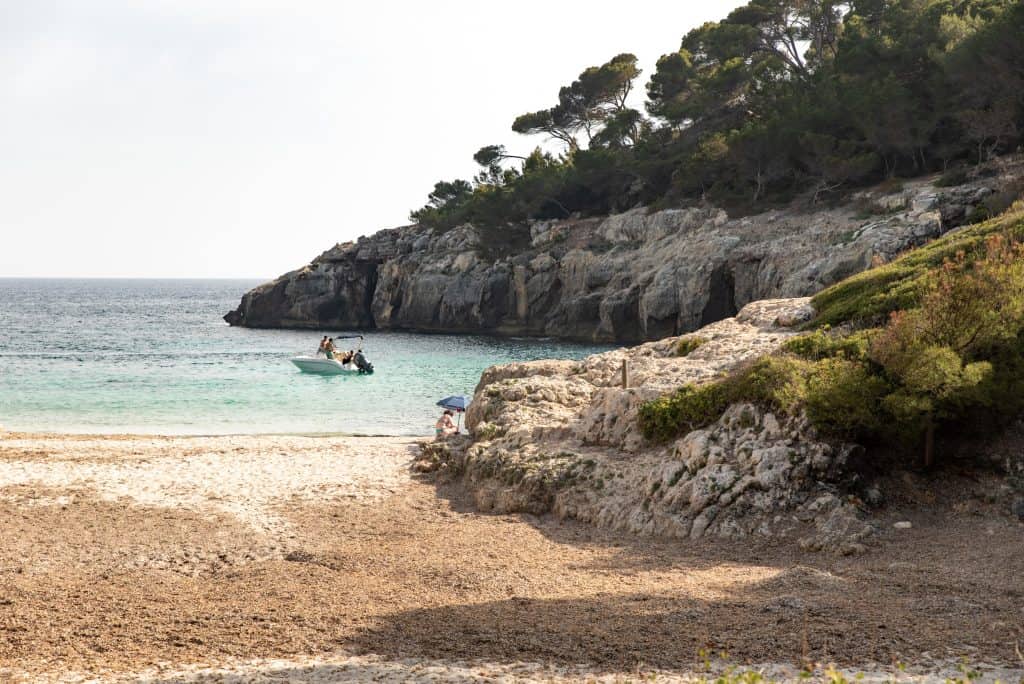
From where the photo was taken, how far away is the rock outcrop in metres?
13.3

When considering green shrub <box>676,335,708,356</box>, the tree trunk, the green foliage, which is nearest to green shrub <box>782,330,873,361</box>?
the green foliage

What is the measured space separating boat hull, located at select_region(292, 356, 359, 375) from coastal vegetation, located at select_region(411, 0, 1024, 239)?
30414mm

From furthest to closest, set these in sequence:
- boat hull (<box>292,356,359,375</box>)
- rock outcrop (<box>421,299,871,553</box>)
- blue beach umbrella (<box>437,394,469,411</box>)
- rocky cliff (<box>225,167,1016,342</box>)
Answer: rocky cliff (<box>225,167,1016,342</box>) → boat hull (<box>292,356,359,375</box>) → blue beach umbrella (<box>437,394,469,411</box>) → rock outcrop (<box>421,299,871,553</box>)

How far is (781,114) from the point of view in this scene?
58.8 metres

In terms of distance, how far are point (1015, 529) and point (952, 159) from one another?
150 ft

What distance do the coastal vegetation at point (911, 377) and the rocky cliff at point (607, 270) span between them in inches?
1141

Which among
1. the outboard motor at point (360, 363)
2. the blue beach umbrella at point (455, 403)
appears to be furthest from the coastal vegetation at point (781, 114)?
the blue beach umbrella at point (455, 403)

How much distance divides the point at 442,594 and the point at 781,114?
5540 centimetres

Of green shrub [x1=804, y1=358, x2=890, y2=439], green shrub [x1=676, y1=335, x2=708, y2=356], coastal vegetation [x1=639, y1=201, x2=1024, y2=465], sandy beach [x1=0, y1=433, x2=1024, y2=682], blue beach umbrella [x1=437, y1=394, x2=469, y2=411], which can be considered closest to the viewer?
sandy beach [x1=0, y1=433, x2=1024, y2=682]

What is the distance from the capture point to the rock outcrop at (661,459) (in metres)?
13.3

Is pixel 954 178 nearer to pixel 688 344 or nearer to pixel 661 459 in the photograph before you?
pixel 688 344

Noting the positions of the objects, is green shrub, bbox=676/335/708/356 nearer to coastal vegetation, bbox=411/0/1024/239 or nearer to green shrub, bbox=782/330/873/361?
green shrub, bbox=782/330/873/361

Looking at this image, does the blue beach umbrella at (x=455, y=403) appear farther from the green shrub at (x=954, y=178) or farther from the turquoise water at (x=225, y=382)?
the green shrub at (x=954, y=178)

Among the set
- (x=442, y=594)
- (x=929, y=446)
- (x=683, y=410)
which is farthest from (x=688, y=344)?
(x=442, y=594)
